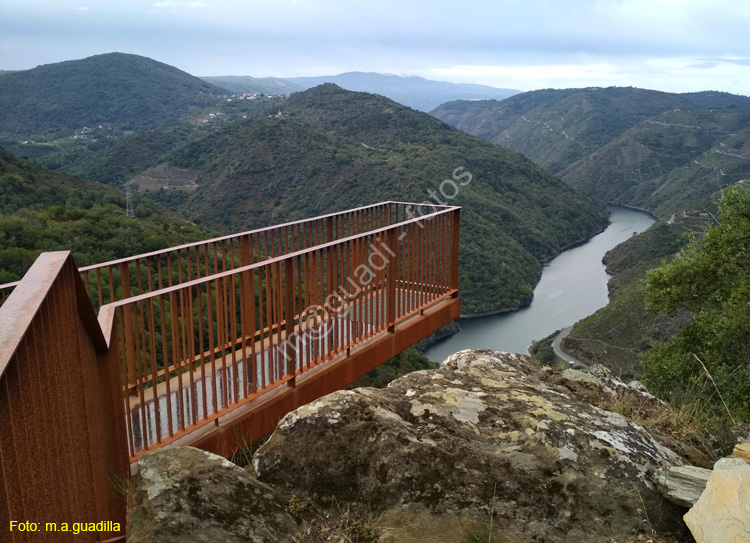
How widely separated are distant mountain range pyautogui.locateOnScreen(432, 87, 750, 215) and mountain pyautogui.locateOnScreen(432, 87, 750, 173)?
0.22 m

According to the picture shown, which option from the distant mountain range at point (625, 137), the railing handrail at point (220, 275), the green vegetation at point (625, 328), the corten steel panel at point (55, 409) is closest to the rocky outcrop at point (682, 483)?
the corten steel panel at point (55, 409)

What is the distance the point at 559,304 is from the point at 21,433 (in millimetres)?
56353

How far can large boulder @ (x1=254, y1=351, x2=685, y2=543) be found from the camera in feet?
7.58

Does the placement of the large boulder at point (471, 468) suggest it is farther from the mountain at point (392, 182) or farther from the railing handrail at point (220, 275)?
the mountain at point (392, 182)

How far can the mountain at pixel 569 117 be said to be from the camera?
4776 inches

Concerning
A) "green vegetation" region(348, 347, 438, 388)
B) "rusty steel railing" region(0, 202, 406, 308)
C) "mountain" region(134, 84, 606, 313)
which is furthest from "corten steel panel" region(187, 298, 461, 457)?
"mountain" region(134, 84, 606, 313)

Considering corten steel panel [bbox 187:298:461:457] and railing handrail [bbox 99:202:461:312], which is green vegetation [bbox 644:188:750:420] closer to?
corten steel panel [bbox 187:298:461:457]

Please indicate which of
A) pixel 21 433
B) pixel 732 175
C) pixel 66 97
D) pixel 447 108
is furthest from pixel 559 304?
pixel 447 108

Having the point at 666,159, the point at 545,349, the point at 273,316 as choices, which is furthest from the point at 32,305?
the point at 666,159

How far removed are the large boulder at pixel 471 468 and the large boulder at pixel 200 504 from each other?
0.72 ft

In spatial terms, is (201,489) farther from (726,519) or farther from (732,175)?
(732,175)

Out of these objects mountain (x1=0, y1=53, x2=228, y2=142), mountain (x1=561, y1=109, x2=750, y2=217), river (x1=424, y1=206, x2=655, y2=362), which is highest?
mountain (x1=0, y1=53, x2=228, y2=142)

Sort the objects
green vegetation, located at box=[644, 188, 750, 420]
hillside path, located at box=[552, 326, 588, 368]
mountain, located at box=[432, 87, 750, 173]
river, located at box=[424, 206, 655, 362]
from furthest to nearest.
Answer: mountain, located at box=[432, 87, 750, 173]
river, located at box=[424, 206, 655, 362]
hillside path, located at box=[552, 326, 588, 368]
green vegetation, located at box=[644, 188, 750, 420]

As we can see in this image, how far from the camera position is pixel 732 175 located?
69812 millimetres
